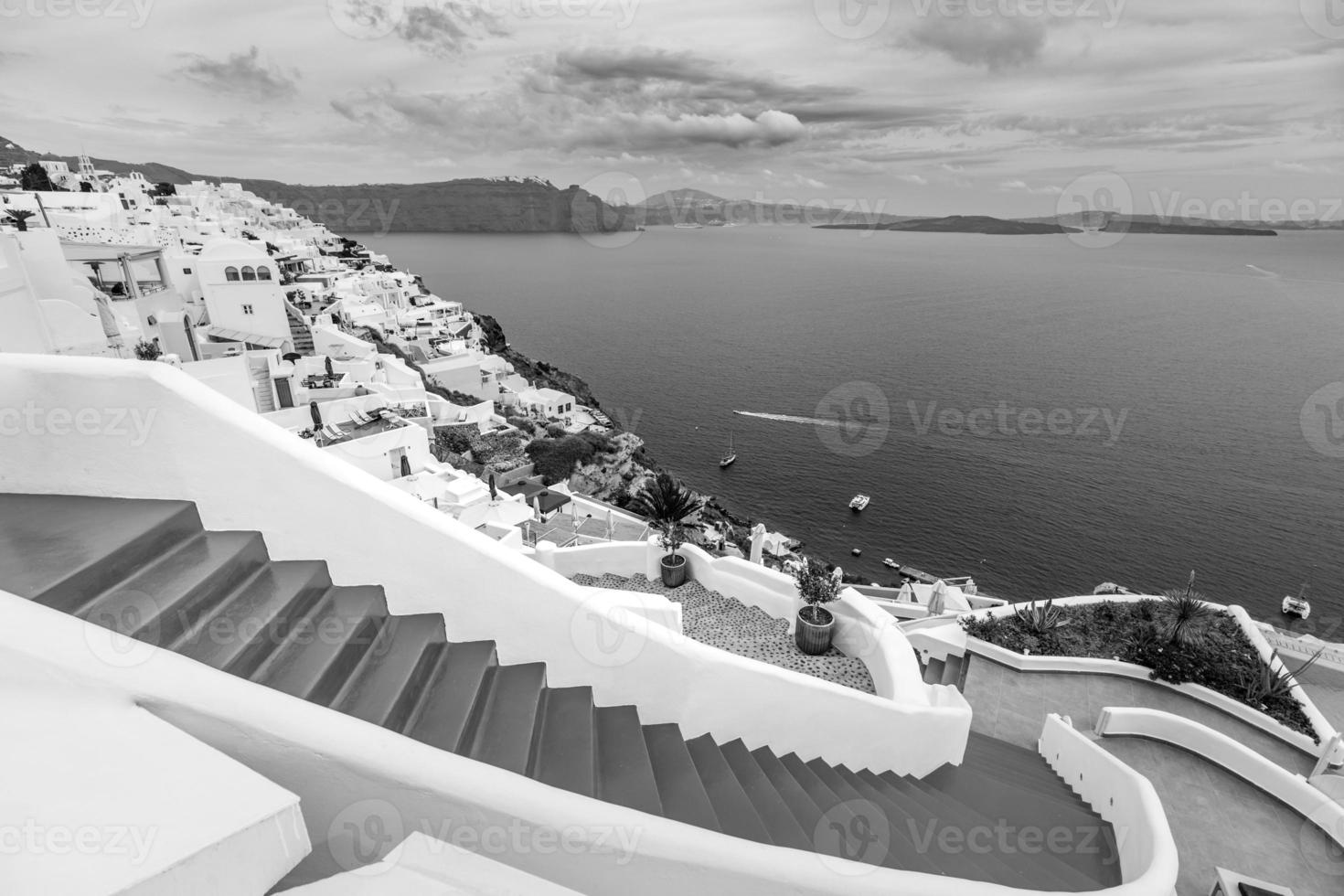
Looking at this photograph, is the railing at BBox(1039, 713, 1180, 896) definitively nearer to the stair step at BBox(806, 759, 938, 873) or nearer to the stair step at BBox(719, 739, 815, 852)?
the stair step at BBox(806, 759, 938, 873)

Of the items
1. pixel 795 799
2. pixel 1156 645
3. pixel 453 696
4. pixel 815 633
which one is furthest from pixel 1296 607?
pixel 453 696

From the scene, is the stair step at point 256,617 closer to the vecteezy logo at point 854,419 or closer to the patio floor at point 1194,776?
the patio floor at point 1194,776

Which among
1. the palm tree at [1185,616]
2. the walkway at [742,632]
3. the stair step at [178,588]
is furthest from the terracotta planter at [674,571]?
the palm tree at [1185,616]

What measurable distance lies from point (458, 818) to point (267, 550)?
2.25m

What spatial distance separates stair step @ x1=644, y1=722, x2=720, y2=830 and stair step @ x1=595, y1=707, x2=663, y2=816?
14cm

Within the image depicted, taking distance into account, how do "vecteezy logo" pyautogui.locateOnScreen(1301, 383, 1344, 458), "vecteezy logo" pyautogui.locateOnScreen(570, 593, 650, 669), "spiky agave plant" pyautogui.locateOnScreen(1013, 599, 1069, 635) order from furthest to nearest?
"vecteezy logo" pyautogui.locateOnScreen(1301, 383, 1344, 458) → "spiky agave plant" pyautogui.locateOnScreen(1013, 599, 1069, 635) → "vecteezy logo" pyautogui.locateOnScreen(570, 593, 650, 669)

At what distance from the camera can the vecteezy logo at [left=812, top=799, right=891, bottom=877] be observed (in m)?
3.70

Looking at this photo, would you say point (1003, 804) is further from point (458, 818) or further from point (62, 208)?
point (62, 208)

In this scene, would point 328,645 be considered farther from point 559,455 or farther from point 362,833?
point 559,455

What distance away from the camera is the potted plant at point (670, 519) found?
383 inches

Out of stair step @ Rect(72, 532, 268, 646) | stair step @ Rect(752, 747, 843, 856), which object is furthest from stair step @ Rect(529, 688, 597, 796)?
stair step @ Rect(72, 532, 268, 646)

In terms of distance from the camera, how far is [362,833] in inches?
95.7

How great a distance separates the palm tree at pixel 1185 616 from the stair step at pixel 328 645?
1127 cm

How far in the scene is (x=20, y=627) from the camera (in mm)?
2195
